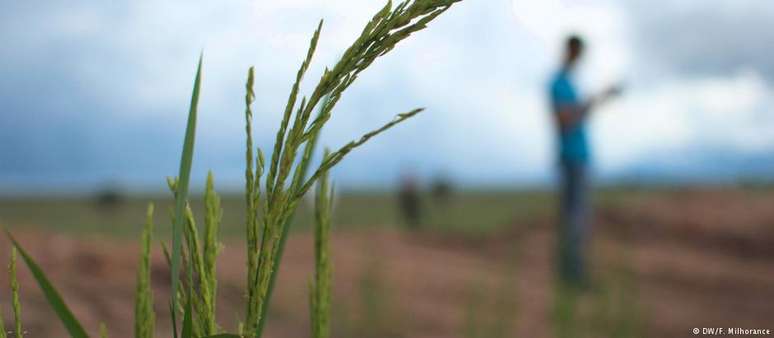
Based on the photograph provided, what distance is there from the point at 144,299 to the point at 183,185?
153 millimetres

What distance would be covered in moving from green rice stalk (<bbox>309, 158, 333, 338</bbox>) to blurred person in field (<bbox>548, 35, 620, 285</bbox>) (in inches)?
190

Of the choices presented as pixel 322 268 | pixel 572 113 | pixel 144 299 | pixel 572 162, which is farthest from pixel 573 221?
pixel 144 299

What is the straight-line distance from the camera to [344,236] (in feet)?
33.4

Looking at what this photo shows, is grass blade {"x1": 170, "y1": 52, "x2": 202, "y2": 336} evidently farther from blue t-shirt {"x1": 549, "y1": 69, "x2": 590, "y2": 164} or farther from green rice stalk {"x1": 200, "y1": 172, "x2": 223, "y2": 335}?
blue t-shirt {"x1": 549, "y1": 69, "x2": 590, "y2": 164}

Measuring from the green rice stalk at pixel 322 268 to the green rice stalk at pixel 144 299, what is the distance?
0.18 m

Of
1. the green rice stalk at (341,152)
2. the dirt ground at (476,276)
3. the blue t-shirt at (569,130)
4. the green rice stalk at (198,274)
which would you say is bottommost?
the dirt ground at (476,276)

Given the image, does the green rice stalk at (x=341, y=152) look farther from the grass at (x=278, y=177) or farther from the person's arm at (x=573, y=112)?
the person's arm at (x=573, y=112)

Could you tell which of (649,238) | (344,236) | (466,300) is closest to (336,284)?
(466,300)

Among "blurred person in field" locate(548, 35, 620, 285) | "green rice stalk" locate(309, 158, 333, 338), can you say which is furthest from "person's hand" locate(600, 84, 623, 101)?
"green rice stalk" locate(309, 158, 333, 338)

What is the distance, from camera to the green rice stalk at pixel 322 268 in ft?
2.88

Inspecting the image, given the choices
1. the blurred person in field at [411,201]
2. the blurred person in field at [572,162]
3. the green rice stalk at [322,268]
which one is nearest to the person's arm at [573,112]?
the blurred person in field at [572,162]

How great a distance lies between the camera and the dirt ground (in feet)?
11.7

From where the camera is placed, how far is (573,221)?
242 inches

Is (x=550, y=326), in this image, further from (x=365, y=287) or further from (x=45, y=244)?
(x=45, y=244)
